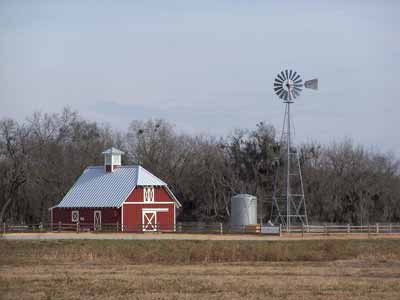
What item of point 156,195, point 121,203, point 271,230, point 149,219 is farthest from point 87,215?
point 271,230

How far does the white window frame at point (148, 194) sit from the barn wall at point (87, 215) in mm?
2790

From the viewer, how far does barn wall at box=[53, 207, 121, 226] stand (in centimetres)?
6456

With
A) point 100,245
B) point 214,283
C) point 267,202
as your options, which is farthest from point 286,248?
point 267,202

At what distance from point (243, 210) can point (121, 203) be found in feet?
33.0

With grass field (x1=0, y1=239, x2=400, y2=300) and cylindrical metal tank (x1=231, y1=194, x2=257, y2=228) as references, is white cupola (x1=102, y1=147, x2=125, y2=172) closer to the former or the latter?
cylindrical metal tank (x1=231, y1=194, x2=257, y2=228)

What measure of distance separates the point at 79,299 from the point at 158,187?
149 feet

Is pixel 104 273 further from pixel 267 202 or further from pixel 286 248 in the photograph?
pixel 267 202

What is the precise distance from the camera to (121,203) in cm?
6425

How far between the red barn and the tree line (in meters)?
12.3

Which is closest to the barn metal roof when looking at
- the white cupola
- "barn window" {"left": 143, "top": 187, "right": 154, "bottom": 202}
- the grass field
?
the white cupola

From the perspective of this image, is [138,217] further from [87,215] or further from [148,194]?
[87,215]

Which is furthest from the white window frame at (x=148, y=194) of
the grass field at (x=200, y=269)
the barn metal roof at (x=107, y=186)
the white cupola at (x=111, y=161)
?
the grass field at (x=200, y=269)

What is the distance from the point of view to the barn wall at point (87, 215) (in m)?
64.6

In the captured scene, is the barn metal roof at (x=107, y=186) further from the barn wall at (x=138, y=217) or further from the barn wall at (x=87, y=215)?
the barn wall at (x=138, y=217)
